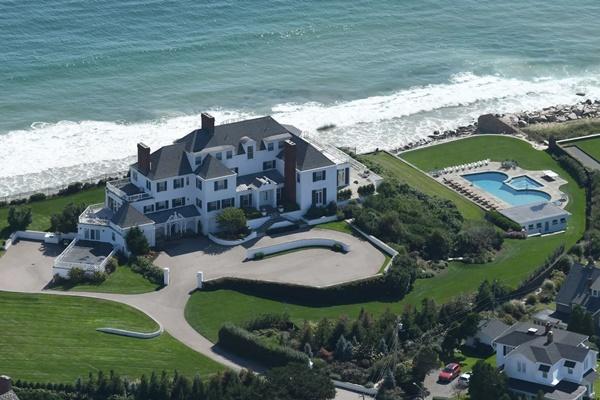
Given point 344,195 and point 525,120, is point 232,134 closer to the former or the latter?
point 344,195

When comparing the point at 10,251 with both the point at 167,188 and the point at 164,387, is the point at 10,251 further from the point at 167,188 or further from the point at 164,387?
the point at 164,387

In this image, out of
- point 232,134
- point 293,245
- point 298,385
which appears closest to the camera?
point 298,385

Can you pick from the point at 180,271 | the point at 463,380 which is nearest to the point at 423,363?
the point at 463,380

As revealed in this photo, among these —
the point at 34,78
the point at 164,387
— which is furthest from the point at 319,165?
the point at 34,78

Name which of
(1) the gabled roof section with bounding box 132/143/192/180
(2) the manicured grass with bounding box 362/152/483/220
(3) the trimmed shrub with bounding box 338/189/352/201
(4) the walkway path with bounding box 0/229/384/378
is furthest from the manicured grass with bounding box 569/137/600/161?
(1) the gabled roof section with bounding box 132/143/192/180

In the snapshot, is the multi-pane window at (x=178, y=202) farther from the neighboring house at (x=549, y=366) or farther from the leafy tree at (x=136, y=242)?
the neighboring house at (x=549, y=366)

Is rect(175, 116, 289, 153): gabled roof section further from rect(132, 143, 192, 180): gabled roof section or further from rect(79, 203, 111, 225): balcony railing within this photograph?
rect(79, 203, 111, 225): balcony railing
